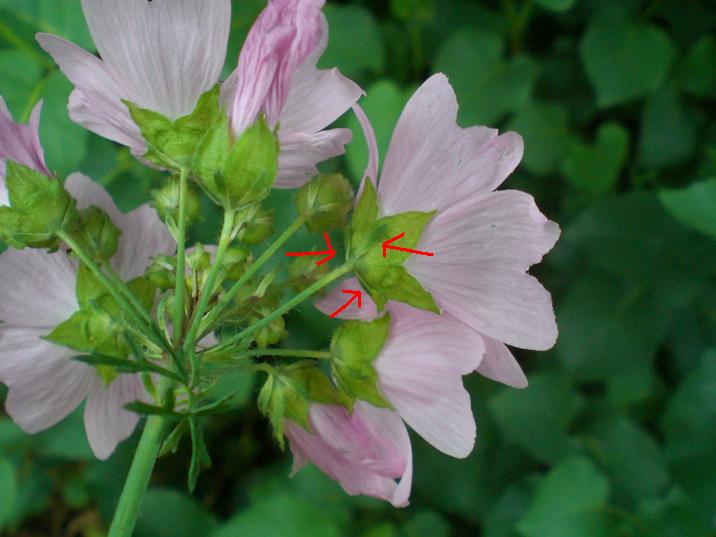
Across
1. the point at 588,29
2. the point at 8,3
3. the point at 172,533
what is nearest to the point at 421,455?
the point at 172,533

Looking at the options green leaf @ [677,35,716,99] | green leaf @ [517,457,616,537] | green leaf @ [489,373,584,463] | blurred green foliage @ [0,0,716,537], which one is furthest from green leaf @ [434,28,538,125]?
green leaf @ [517,457,616,537]

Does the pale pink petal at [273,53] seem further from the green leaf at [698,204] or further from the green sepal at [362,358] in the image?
the green leaf at [698,204]

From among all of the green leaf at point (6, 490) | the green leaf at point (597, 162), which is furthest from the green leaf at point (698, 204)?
the green leaf at point (6, 490)

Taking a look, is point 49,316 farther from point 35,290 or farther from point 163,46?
point 163,46

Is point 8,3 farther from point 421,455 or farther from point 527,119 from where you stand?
point 421,455

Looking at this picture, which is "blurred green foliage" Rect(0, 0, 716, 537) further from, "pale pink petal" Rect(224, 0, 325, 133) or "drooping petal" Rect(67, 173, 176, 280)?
"pale pink petal" Rect(224, 0, 325, 133)

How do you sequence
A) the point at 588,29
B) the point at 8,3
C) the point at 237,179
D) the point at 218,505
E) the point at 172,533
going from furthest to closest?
1. the point at 218,505
2. the point at 588,29
3. the point at 172,533
4. the point at 8,3
5. the point at 237,179

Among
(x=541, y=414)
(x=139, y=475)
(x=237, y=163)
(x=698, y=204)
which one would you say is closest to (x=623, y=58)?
(x=698, y=204)
